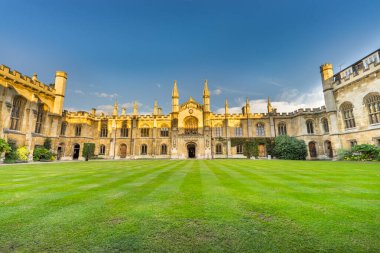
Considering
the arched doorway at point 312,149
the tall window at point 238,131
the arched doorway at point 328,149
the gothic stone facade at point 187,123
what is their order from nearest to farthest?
the gothic stone facade at point 187,123, the arched doorway at point 328,149, the arched doorway at point 312,149, the tall window at point 238,131

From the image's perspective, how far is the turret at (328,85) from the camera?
86.1 ft

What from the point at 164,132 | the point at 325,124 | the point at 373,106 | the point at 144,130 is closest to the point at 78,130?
the point at 144,130

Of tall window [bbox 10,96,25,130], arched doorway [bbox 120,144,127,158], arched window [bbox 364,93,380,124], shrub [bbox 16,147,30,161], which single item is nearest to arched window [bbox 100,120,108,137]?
arched doorway [bbox 120,144,127,158]

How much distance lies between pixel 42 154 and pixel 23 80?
33.3ft

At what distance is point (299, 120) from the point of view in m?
32.2

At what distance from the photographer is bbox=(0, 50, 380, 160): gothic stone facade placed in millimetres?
21984

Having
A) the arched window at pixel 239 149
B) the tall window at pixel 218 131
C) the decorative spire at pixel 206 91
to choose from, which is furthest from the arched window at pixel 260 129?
the decorative spire at pixel 206 91

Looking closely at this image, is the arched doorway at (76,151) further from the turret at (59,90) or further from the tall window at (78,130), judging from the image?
the turret at (59,90)

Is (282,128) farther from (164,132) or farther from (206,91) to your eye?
(164,132)

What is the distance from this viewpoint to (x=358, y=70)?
22.7 m

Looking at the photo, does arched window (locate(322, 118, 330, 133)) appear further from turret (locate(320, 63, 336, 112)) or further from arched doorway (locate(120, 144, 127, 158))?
arched doorway (locate(120, 144, 127, 158))

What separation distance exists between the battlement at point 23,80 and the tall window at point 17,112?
2.18 meters

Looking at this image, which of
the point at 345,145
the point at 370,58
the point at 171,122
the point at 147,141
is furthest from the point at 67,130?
the point at 370,58

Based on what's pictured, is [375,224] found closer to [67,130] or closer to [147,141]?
[147,141]
